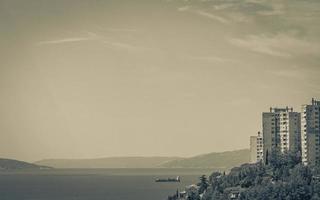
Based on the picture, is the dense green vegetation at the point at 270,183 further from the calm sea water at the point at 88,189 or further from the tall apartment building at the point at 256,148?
the calm sea water at the point at 88,189

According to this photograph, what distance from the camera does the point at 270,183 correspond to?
3906 centimetres

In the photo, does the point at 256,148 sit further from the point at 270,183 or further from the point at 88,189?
the point at 88,189

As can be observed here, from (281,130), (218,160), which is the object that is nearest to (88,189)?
(281,130)

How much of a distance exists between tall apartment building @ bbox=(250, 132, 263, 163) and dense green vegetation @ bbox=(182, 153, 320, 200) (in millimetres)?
6157

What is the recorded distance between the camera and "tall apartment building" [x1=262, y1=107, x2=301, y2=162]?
49.0m

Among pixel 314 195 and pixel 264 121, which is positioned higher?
pixel 264 121

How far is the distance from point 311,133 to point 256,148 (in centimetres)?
852

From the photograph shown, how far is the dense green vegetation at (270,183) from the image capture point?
3600 cm

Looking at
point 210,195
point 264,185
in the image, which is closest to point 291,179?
point 264,185

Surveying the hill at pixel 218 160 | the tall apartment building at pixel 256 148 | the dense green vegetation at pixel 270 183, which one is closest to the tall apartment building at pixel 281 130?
the tall apartment building at pixel 256 148

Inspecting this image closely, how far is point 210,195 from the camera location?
40250 millimetres

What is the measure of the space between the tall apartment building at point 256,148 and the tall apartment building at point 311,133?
5.06m

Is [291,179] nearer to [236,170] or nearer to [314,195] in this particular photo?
[314,195]

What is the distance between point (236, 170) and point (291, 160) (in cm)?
451
